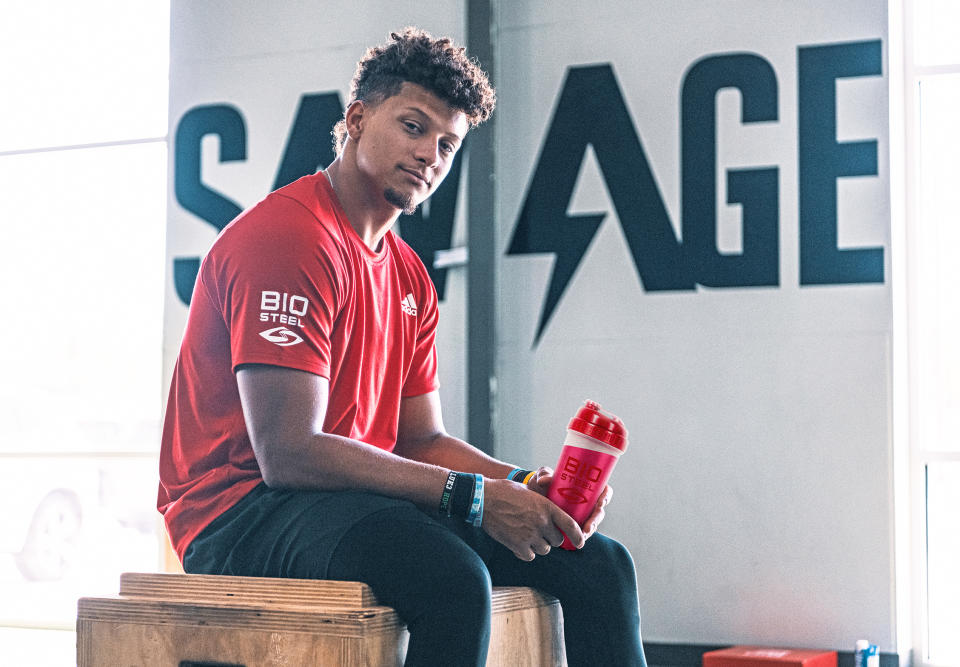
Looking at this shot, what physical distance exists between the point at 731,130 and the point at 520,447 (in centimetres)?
136

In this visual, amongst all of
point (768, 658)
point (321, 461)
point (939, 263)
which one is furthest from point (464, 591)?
point (939, 263)

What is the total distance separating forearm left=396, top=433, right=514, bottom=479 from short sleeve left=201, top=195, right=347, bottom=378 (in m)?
0.44

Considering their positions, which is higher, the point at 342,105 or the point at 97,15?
the point at 97,15

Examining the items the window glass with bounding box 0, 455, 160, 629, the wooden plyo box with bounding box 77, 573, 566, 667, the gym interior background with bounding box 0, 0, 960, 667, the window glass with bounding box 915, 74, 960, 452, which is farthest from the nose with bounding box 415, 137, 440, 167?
the window glass with bounding box 0, 455, 160, 629

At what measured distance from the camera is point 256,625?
1612mm

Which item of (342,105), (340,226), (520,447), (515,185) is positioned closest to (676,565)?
(520,447)

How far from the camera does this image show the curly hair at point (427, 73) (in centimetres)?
198

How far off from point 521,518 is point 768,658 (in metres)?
2.07

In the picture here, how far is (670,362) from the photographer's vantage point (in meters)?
4.02

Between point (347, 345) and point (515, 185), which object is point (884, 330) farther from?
point (347, 345)

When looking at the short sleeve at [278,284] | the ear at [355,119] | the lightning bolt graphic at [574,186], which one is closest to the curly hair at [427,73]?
the ear at [355,119]

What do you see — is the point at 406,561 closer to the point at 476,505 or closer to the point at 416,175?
the point at 476,505

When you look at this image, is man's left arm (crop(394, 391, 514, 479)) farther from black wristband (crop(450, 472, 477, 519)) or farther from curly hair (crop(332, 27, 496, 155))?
curly hair (crop(332, 27, 496, 155))

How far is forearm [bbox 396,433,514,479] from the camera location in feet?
6.91
